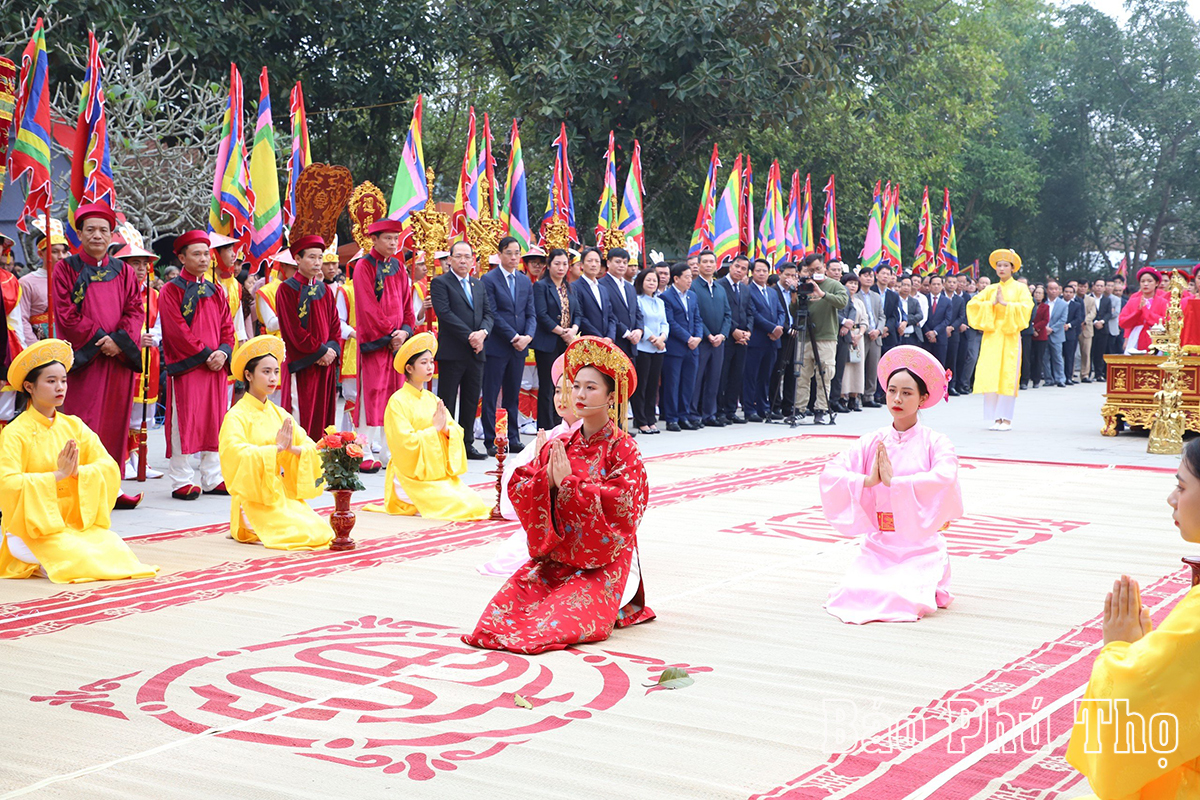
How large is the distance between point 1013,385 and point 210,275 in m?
8.50

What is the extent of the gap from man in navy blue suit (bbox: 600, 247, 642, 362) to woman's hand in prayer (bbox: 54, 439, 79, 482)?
6.71 m

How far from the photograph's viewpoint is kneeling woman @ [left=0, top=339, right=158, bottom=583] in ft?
17.9

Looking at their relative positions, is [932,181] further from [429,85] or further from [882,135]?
[429,85]

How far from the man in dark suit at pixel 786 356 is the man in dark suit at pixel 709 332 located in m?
0.93

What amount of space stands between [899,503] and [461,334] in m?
5.57

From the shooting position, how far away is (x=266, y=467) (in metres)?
6.47

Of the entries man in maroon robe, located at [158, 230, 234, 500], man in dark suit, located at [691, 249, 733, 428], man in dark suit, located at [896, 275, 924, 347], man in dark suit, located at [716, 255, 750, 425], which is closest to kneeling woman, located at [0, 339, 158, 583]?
man in maroon robe, located at [158, 230, 234, 500]

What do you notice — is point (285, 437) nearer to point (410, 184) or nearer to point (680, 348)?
point (410, 184)

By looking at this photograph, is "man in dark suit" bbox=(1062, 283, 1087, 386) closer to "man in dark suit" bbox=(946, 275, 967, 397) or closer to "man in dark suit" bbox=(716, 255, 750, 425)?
"man in dark suit" bbox=(946, 275, 967, 397)

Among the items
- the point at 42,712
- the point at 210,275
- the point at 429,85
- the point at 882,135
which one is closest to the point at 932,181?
the point at 882,135

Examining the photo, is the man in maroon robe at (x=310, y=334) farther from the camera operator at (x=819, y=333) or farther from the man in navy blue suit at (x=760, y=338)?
the camera operator at (x=819, y=333)

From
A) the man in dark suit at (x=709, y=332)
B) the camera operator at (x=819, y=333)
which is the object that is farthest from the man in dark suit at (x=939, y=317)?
the man in dark suit at (x=709, y=332)

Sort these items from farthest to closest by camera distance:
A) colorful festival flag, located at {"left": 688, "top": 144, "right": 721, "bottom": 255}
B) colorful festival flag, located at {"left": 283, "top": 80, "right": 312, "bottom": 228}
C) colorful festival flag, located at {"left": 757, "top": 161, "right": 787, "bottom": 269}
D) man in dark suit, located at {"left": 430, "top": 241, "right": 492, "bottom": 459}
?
colorful festival flag, located at {"left": 757, "top": 161, "right": 787, "bottom": 269} → colorful festival flag, located at {"left": 688, "top": 144, "right": 721, "bottom": 255} → colorful festival flag, located at {"left": 283, "top": 80, "right": 312, "bottom": 228} → man in dark suit, located at {"left": 430, "top": 241, "right": 492, "bottom": 459}

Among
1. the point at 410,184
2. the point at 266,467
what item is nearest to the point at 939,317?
the point at 410,184
